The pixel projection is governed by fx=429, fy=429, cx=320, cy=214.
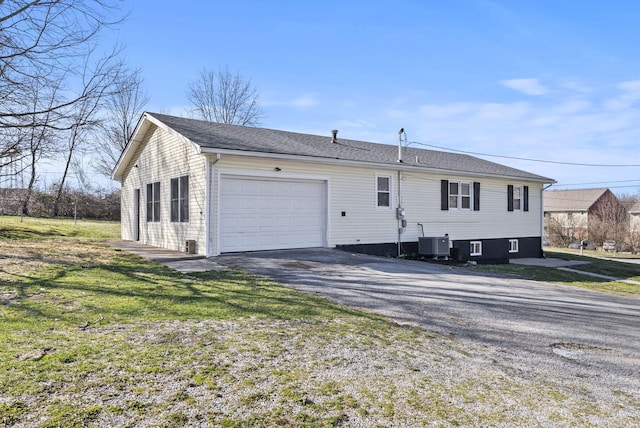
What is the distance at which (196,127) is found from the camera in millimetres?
14109

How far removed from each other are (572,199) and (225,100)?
39.3m

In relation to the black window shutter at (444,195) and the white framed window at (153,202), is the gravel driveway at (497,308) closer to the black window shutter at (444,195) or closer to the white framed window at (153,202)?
the white framed window at (153,202)

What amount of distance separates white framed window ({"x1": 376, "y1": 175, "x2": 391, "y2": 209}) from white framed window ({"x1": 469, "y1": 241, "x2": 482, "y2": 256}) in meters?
4.97

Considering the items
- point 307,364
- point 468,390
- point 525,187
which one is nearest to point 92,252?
point 307,364

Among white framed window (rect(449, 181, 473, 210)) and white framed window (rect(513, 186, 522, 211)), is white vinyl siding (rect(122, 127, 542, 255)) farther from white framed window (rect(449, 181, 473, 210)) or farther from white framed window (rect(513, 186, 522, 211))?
white framed window (rect(513, 186, 522, 211))

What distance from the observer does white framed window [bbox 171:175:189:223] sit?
1309 centimetres

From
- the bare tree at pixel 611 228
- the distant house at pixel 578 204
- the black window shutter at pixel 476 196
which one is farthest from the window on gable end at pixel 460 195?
the distant house at pixel 578 204

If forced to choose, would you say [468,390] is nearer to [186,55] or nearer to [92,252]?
[92,252]

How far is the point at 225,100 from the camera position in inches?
1423

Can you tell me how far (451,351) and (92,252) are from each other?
11.1 meters

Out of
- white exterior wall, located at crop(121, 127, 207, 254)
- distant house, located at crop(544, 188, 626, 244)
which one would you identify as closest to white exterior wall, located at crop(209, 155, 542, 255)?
white exterior wall, located at crop(121, 127, 207, 254)

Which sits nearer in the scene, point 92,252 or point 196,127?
point 92,252

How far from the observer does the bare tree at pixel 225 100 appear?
35844 mm

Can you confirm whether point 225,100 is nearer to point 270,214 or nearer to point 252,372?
point 270,214
